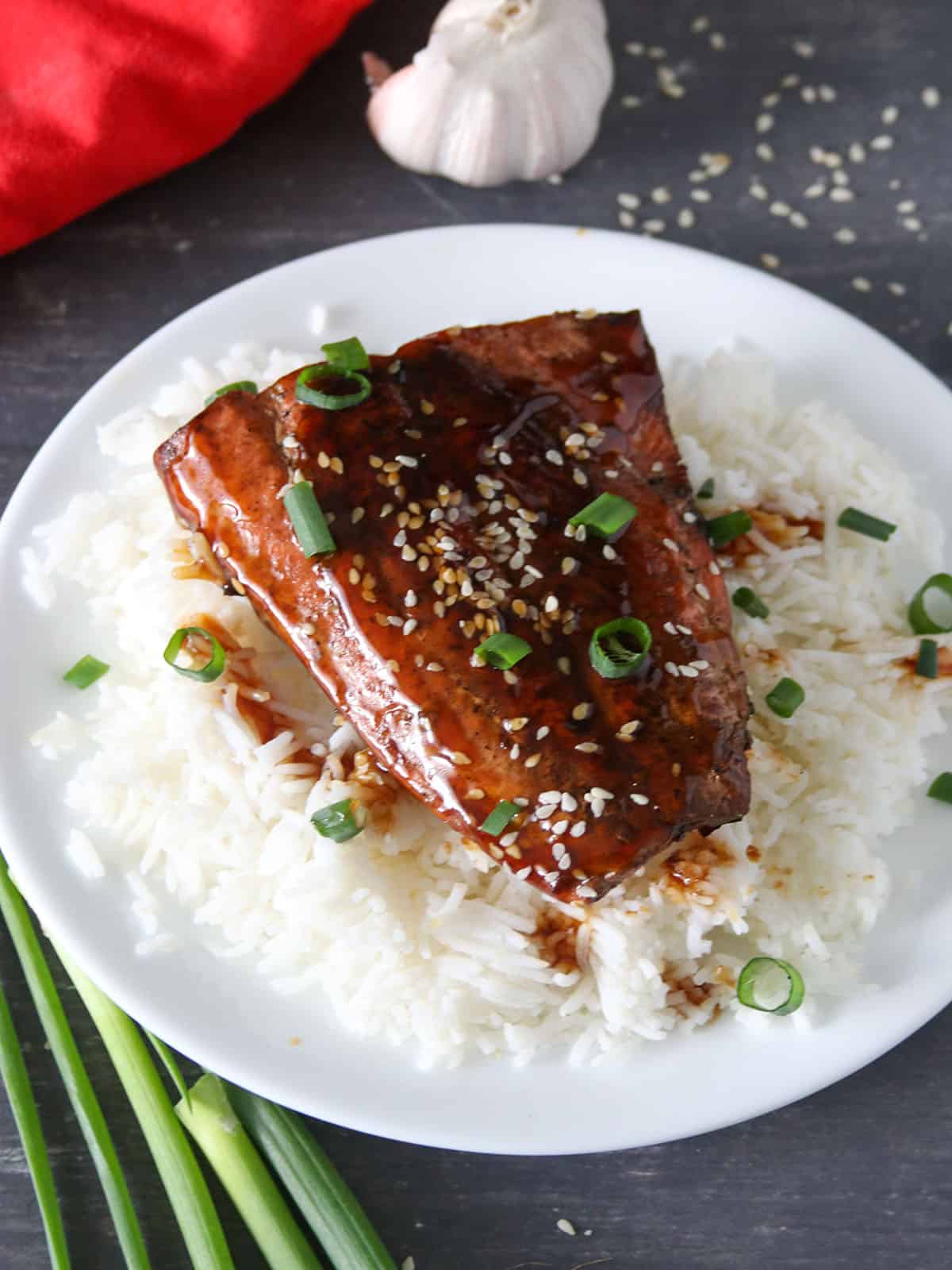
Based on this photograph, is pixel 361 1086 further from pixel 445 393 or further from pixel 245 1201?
pixel 445 393

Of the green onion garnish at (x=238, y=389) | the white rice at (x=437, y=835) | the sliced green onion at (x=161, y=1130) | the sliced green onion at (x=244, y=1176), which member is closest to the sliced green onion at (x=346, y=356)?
the green onion garnish at (x=238, y=389)

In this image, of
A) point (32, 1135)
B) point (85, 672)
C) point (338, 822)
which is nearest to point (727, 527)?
point (338, 822)

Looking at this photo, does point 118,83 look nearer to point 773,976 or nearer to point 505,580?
point 505,580

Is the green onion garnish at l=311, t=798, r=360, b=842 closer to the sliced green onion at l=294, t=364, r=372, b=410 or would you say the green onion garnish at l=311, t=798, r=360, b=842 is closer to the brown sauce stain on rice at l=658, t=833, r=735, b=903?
the brown sauce stain on rice at l=658, t=833, r=735, b=903

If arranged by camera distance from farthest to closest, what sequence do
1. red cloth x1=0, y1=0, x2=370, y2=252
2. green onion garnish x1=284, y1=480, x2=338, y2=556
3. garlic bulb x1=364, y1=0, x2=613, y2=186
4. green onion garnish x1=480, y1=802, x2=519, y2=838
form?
1. red cloth x1=0, y1=0, x2=370, y2=252
2. garlic bulb x1=364, y1=0, x2=613, y2=186
3. green onion garnish x1=284, y1=480, x2=338, y2=556
4. green onion garnish x1=480, y1=802, x2=519, y2=838

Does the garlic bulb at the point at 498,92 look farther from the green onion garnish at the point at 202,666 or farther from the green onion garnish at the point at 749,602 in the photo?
the green onion garnish at the point at 202,666

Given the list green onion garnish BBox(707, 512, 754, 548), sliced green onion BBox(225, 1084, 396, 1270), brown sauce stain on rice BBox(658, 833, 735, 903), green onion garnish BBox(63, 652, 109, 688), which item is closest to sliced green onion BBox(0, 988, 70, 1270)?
sliced green onion BBox(225, 1084, 396, 1270)

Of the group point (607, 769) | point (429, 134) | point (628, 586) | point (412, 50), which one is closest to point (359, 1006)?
point (607, 769)
